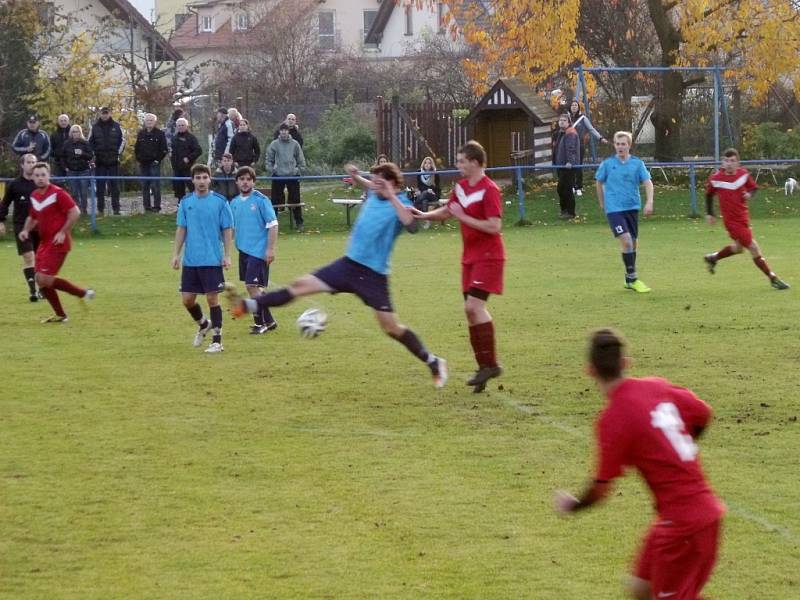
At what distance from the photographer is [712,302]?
49.9ft

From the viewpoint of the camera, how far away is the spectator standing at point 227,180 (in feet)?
81.4

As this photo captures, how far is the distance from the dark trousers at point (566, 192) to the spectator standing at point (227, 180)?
6471 millimetres

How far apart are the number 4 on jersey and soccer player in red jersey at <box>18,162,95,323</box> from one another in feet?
34.0

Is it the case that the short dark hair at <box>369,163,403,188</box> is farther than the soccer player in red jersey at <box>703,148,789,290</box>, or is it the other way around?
the soccer player in red jersey at <box>703,148,789,290</box>

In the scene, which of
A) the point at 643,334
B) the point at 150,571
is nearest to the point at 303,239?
the point at 643,334

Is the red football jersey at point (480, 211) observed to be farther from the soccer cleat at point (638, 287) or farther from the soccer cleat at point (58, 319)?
the soccer cleat at point (638, 287)

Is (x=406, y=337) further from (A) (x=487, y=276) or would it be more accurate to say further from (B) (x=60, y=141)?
(B) (x=60, y=141)

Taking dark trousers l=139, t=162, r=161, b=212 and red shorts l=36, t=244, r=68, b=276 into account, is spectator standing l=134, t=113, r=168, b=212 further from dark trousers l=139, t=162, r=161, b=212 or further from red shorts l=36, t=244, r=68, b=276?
red shorts l=36, t=244, r=68, b=276

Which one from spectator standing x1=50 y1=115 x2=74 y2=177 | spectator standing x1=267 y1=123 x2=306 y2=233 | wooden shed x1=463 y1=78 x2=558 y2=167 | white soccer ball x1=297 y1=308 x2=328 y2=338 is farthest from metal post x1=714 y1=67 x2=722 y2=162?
white soccer ball x1=297 y1=308 x2=328 y2=338

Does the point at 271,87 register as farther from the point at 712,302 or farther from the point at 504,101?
the point at 712,302

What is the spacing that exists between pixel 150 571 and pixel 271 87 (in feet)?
126

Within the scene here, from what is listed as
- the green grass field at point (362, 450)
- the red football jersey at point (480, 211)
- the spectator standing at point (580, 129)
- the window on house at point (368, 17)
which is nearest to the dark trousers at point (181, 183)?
the spectator standing at point (580, 129)

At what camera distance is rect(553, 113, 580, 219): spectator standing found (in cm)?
2631

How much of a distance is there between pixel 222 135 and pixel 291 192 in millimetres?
2149
